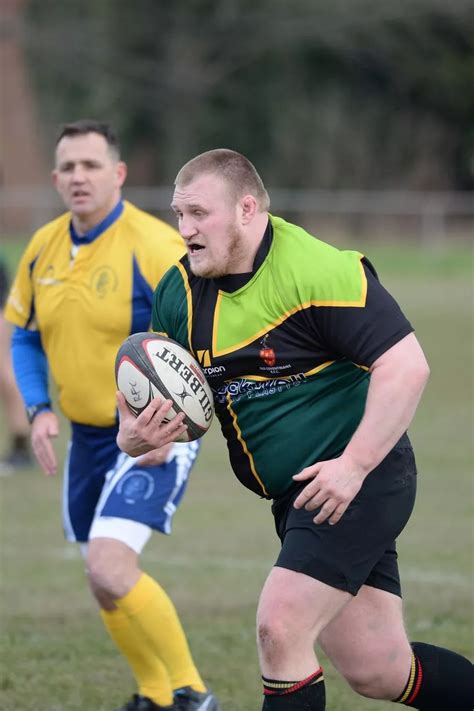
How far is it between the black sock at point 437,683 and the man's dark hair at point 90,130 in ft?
8.99

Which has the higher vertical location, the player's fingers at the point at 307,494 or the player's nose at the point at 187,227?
the player's nose at the point at 187,227

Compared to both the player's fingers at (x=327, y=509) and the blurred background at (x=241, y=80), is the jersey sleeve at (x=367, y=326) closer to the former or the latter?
the player's fingers at (x=327, y=509)

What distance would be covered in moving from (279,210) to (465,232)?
5271mm

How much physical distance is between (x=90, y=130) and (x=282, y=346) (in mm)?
2125

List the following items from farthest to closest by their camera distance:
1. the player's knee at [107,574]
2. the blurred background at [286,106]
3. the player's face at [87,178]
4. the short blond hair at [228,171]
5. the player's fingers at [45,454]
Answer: the blurred background at [286,106], the player's face at [87,178], the player's fingers at [45,454], the player's knee at [107,574], the short blond hair at [228,171]

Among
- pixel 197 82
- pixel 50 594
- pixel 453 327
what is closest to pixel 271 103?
pixel 197 82

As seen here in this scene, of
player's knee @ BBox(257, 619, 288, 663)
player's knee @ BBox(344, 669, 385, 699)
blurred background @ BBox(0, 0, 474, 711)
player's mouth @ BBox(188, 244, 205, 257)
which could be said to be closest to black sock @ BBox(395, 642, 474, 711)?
player's knee @ BBox(344, 669, 385, 699)

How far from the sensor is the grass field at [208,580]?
6.00 meters

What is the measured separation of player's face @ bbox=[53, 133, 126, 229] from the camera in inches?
229

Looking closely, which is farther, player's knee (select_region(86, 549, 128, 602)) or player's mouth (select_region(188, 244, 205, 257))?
player's knee (select_region(86, 549, 128, 602))

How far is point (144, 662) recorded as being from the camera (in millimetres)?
5438

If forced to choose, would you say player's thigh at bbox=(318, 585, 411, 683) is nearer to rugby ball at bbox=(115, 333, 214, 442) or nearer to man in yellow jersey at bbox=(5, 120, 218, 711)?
rugby ball at bbox=(115, 333, 214, 442)

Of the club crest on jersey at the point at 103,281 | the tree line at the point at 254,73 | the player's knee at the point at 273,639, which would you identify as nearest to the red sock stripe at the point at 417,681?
the player's knee at the point at 273,639

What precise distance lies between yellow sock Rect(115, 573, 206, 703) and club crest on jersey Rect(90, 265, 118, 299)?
125cm
